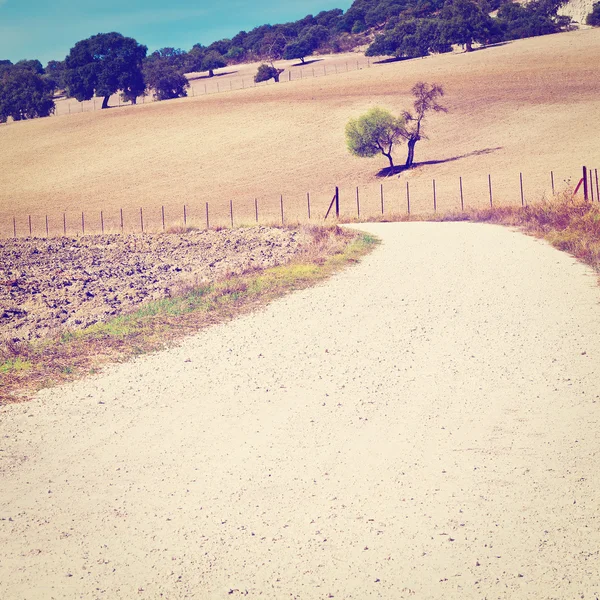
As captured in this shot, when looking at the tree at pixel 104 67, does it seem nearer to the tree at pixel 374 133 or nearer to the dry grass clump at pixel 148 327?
the tree at pixel 374 133

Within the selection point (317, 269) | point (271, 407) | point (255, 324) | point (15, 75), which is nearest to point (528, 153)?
point (317, 269)

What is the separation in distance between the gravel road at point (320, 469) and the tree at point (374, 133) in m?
48.0

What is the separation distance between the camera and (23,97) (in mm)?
109625

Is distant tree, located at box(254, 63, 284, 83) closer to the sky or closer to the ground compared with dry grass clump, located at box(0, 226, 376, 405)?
closer to the sky

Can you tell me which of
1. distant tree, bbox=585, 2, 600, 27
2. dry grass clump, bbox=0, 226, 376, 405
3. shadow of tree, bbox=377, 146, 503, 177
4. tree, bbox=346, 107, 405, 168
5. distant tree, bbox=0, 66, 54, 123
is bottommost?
dry grass clump, bbox=0, 226, 376, 405

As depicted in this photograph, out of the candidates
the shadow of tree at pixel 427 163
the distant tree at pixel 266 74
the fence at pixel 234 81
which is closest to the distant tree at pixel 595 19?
the fence at pixel 234 81

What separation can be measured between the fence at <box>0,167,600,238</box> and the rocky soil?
9342 mm

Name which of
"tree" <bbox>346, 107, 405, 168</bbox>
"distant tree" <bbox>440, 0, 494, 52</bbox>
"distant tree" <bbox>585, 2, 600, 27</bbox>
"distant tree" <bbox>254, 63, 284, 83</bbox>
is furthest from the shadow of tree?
"distant tree" <bbox>585, 2, 600, 27</bbox>

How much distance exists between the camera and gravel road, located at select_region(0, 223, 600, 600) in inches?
203

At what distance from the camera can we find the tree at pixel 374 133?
2301 inches

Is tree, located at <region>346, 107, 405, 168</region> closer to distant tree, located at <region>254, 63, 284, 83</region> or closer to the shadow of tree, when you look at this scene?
the shadow of tree

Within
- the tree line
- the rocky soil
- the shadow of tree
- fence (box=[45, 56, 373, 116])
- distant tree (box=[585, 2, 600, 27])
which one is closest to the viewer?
the rocky soil

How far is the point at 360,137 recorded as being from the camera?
5906 centimetres

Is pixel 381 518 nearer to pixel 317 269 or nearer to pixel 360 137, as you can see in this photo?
pixel 317 269
